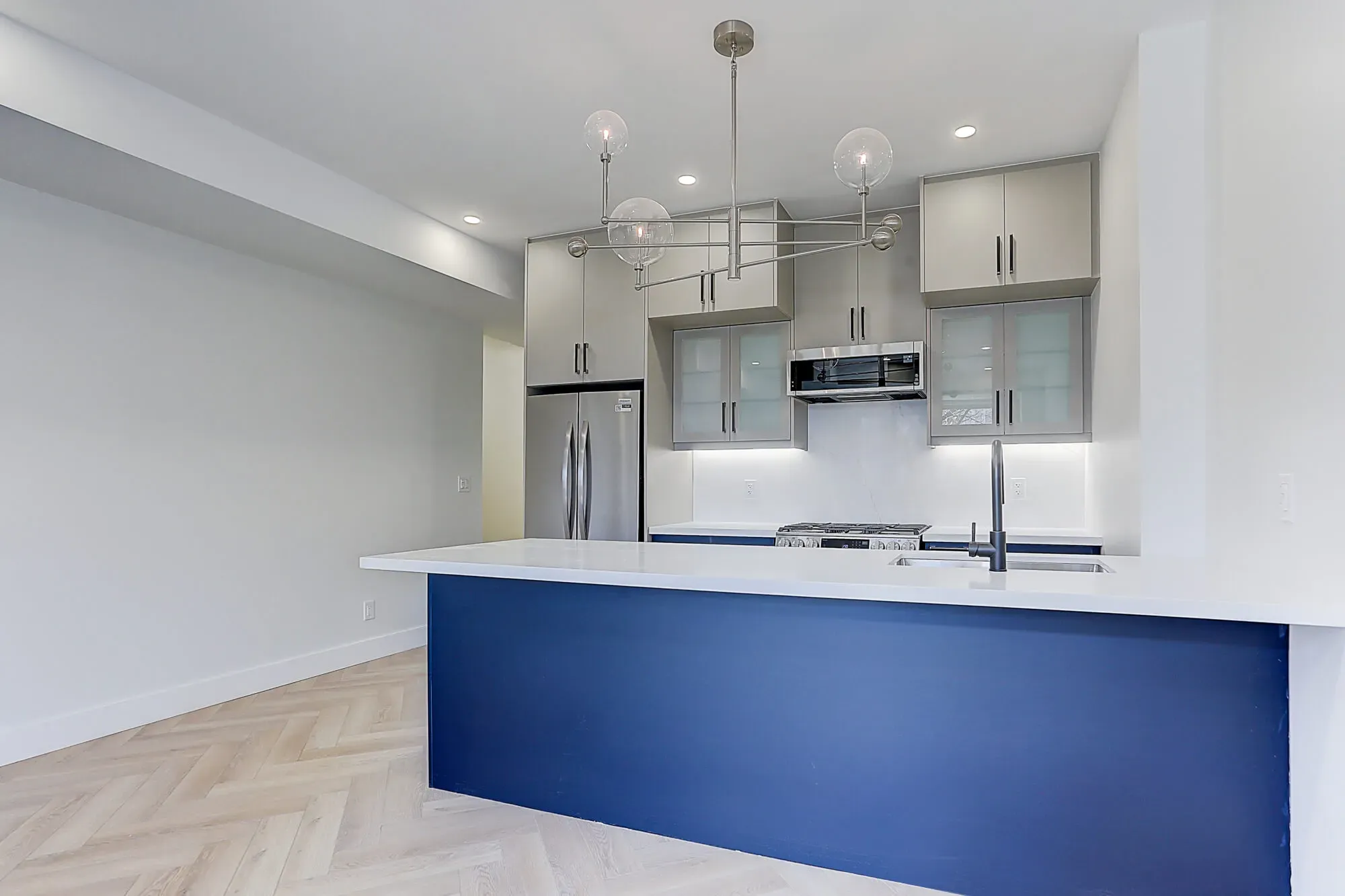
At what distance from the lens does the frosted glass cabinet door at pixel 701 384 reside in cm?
443

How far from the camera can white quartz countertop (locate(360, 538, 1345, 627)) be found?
159 centimetres

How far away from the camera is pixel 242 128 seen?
130 inches

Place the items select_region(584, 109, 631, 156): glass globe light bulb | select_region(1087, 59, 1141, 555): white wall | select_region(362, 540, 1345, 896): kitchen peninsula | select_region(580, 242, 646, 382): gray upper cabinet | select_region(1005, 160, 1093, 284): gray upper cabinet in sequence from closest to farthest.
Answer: select_region(362, 540, 1345, 896): kitchen peninsula
select_region(584, 109, 631, 156): glass globe light bulb
select_region(1087, 59, 1141, 555): white wall
select_region(1005, 160, 1093, 284): gray upper cabinet
select_region(580, 242, 646, 382): gray upper cabinet

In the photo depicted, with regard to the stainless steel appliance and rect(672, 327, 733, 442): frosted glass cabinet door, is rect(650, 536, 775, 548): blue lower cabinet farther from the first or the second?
the stainless steel appliance

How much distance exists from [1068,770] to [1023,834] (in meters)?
0.20

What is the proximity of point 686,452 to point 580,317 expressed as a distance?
1.02 metres

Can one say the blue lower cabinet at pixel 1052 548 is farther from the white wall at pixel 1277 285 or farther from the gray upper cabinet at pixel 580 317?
the gray upper cabinet at pixel 580 317

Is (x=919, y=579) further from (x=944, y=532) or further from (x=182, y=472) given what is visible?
(x=182, y=472)

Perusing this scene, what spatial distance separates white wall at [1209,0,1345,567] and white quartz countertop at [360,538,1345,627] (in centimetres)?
15

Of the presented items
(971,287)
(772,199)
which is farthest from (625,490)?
(971,287)

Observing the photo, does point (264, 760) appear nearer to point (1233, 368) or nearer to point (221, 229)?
point (221, 229)

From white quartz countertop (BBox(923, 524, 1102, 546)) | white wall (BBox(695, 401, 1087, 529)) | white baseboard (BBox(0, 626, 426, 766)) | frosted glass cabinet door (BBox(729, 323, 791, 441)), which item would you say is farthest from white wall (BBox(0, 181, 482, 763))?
white quartz countertop (BBox(923, 524, 1102, 546))

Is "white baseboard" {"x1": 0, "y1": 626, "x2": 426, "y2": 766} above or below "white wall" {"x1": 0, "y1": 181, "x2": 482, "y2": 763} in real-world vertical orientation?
below

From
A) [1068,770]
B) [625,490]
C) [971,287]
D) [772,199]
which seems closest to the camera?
[1068,770]
